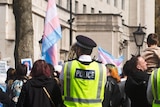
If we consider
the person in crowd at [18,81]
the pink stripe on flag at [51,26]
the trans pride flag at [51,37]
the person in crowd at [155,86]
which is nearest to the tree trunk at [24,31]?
the trans pride flag at [51,37]

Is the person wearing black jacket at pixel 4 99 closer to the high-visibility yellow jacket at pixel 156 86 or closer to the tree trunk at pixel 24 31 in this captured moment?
the high-visibility yellow jacket at pixel 156 86

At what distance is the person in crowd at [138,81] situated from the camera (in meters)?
9.36

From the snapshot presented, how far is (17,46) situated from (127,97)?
30.5 ft

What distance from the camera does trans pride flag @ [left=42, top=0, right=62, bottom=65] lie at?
15971mm

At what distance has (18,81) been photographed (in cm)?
1115

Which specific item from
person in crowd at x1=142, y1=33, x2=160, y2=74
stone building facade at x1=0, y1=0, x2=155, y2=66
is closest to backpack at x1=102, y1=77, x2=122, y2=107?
person in crowd at x1=142, y1=33, x2=160, y2=74

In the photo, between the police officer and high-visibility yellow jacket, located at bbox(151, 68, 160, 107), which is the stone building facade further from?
high-visibility yellow jacket, located at bbox(151, 68, 160, 107)

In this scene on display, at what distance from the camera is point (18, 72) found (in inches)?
441

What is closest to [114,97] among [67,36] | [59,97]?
[59,97]

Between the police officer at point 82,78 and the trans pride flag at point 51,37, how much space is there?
715cm

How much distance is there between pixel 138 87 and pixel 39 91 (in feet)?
4.79

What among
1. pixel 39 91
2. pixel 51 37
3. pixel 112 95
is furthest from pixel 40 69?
pixel 51 37

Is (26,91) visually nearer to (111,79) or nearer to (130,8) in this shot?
(111,79)

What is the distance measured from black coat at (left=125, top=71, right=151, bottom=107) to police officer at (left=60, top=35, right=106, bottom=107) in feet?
2.88
